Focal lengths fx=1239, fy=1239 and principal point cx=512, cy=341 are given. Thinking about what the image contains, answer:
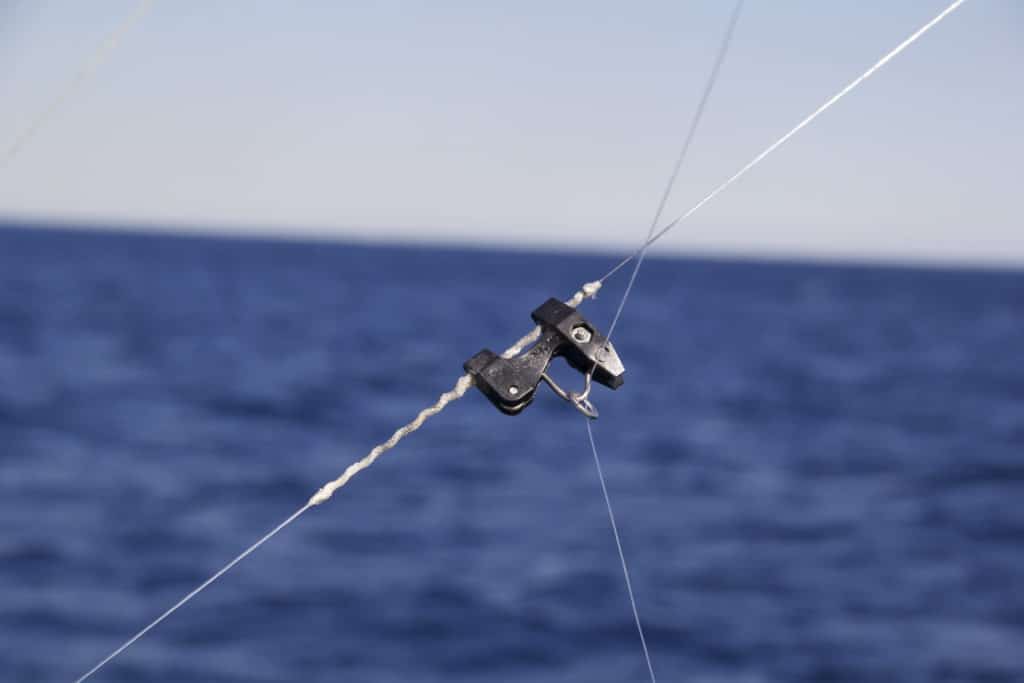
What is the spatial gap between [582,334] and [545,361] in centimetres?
14

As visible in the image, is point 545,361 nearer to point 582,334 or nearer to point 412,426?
point 582,334

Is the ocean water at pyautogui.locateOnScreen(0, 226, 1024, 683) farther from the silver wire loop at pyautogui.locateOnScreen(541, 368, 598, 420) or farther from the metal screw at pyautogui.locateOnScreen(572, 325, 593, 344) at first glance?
the metal screw at pyautogui.locateOnScreen(572, 325, 593, 344)

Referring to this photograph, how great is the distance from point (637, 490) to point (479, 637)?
7.23m

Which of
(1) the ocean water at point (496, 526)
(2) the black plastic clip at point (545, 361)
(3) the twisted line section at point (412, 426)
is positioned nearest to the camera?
(3) the twisted line section at point (412, 426)

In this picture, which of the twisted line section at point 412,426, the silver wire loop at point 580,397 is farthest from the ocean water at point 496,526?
the twisted line section at point 412,426

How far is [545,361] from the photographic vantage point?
369 centimetres

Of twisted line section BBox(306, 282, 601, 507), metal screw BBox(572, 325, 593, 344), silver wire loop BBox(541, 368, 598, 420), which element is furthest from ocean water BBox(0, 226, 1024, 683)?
metal screw BBox(572, 325, 593, 344)

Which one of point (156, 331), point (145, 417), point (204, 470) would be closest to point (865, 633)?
point (204, 470)

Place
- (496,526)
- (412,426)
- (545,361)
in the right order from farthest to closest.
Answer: (496,526)
(545,361)
(412,426)

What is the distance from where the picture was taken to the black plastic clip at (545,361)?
3.63m

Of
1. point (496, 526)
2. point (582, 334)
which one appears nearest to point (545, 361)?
point (582, 334)

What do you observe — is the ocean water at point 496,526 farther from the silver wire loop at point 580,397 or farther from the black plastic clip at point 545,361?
the black plastic clip at point 545,361

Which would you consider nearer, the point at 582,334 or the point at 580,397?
the point at 582,334

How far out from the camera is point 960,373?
43688 millimetres
